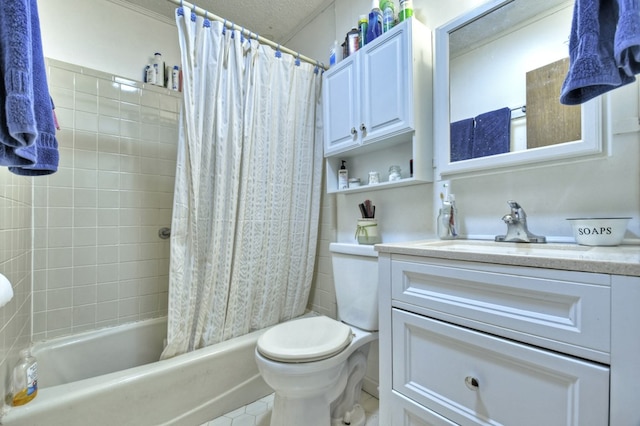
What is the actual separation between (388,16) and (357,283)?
132 centimetres

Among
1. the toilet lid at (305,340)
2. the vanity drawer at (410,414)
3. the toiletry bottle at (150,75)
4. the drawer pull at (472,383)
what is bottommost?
the vanity drawer at (410,414)

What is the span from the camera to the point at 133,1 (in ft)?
5.93

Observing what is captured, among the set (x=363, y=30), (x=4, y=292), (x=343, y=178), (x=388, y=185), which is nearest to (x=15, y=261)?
(x=4, y=292)

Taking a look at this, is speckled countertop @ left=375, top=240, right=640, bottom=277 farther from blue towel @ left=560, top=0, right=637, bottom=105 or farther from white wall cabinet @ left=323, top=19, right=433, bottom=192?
white wall cabinet @ left=323, top=19, right=433, bottom=192

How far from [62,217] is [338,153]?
1.56 m

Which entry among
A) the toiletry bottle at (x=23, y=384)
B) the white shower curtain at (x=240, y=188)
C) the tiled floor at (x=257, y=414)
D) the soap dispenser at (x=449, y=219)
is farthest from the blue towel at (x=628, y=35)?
the toiletry bottle at (x=23, y=384)

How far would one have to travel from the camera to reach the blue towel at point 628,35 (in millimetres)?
583

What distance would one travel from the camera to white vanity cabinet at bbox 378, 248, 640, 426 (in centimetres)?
54

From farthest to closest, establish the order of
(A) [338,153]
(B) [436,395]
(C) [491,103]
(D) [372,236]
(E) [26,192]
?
(A) [338,153]
(D) [372,236]
(E) [26,192]
(C) [491,103]
(B) [436,395]

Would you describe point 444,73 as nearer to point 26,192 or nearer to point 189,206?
point 189,206

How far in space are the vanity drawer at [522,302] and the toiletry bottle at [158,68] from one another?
1978mm

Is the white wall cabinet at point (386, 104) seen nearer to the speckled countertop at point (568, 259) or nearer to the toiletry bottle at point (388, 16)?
the toiletry bottle at point (388, 16)

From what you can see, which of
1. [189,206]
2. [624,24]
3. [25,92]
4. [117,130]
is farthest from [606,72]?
[117,130]

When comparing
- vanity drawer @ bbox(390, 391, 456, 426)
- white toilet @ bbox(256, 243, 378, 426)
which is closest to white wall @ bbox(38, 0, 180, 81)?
white toilet @ bbox(256, 243, 378, 426)
